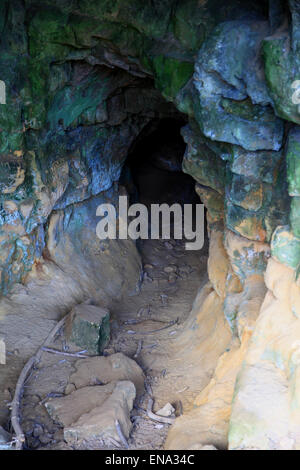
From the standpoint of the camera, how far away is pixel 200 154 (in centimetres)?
675

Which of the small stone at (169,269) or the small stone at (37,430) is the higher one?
the small stone at (169,269)

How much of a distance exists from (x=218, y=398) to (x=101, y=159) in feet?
18.6

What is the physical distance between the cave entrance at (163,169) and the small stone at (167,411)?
735cm

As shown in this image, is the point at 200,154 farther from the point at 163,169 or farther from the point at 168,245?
the point at 163,169

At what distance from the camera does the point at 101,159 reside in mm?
9430

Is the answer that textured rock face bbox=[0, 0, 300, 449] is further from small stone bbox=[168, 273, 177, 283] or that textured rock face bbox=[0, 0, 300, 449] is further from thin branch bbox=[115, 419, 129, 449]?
small stone bbox=[168, 273, 177, 283]

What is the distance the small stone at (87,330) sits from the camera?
23.5 feet

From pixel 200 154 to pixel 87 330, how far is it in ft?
10.5

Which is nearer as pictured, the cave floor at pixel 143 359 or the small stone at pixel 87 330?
the cave floor at pixel 143 359

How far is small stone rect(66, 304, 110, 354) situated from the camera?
716cm

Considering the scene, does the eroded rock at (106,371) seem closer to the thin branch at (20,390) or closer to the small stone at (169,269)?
the thin branch at (20,390)

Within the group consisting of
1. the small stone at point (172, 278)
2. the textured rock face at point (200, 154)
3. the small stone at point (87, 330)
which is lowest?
the small stone at point (87, 330)

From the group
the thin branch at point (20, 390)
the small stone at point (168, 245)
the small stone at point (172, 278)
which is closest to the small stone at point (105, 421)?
the thin branch at point (20, 390)
